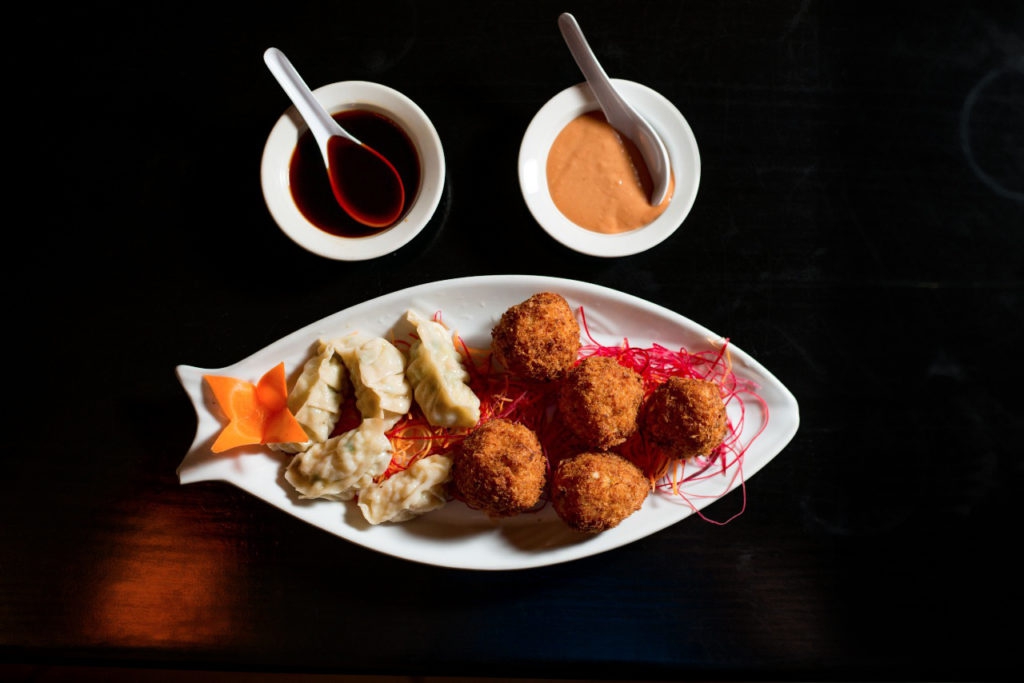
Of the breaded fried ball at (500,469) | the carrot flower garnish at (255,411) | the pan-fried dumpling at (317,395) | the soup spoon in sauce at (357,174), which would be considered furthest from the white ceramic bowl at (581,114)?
the carrot flower garnish at (255,411)

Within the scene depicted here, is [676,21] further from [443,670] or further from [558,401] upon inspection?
[443,670]

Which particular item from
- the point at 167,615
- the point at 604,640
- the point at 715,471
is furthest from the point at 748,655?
the point at 167,615

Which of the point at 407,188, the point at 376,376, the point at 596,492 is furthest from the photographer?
the point at 407,188

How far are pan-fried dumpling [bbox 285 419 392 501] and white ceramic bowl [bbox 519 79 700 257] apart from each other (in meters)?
0.76

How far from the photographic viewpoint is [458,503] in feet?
6.54

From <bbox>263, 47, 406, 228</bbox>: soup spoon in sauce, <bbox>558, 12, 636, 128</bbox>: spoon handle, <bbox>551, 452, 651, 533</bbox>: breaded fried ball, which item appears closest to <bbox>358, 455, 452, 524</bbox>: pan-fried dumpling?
<bbox>551, 452, 651, 533</bbox>: breaded fried ball

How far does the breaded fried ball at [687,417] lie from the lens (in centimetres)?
183

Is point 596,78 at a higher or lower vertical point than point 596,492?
higher

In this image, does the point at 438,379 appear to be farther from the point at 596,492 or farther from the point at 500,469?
the point at 596,492

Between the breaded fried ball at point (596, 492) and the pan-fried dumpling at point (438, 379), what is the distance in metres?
Result: 0.32

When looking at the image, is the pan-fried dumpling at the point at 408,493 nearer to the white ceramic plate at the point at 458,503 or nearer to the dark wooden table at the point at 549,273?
the white ceramic plate at the point at 458,503

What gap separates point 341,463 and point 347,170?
0.85 meters

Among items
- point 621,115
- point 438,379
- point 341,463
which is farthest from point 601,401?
point 621,115

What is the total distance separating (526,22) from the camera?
217 centimetres
